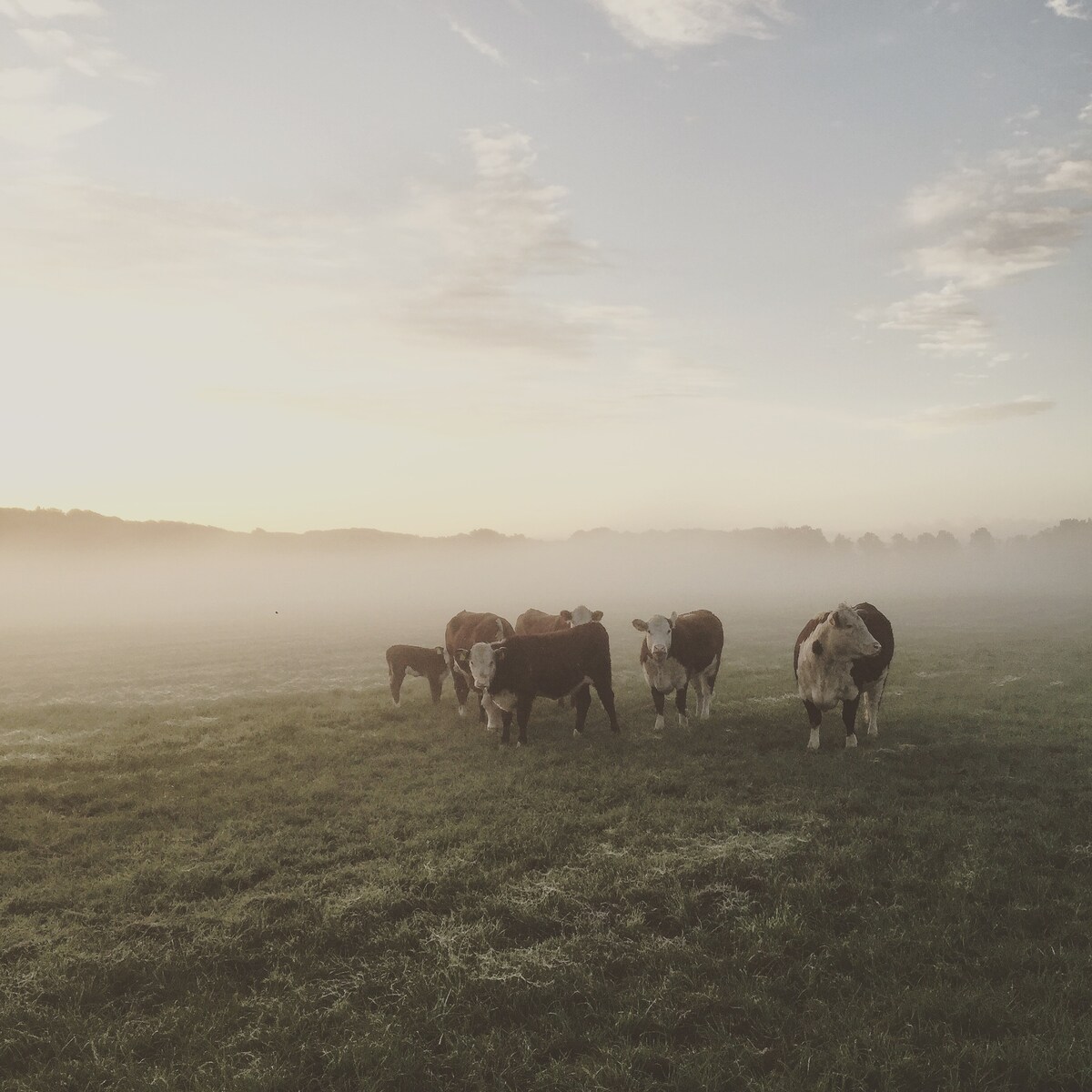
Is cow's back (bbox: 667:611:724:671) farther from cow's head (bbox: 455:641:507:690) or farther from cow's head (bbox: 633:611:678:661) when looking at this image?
cow's head (bbox: 455:641:507:690)

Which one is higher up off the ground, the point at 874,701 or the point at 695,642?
the point at 695,642

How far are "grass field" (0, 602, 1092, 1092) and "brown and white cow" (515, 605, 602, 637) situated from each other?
401cm

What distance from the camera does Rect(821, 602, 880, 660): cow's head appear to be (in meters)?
12.0

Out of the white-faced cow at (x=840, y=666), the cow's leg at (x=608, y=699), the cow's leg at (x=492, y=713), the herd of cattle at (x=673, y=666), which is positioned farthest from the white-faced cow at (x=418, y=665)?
the white-faced cow at (x=840, y=666)

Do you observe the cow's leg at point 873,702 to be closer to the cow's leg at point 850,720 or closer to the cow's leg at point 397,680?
the cow's leg at point 850,720

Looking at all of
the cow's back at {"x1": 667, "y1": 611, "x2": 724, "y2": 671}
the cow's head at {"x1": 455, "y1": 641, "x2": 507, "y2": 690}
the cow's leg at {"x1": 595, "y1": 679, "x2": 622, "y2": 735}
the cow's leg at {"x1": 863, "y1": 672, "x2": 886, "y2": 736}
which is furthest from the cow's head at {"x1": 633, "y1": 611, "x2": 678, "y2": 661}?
the cow's leg at {"x1": 863, "y1": 672, "x2": 886, "y2": 736}

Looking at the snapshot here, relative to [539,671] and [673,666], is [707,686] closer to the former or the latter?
[673,666]

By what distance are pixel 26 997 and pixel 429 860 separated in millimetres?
3666

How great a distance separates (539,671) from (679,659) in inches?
116

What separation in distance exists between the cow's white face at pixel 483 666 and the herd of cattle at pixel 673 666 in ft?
0.06

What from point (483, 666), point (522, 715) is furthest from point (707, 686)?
point (483, 666)

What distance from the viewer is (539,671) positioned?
1338 cm

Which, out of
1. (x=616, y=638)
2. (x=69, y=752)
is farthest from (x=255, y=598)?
(x=69, y=752)

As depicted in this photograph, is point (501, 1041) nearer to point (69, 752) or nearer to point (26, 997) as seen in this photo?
point (26, 997)
